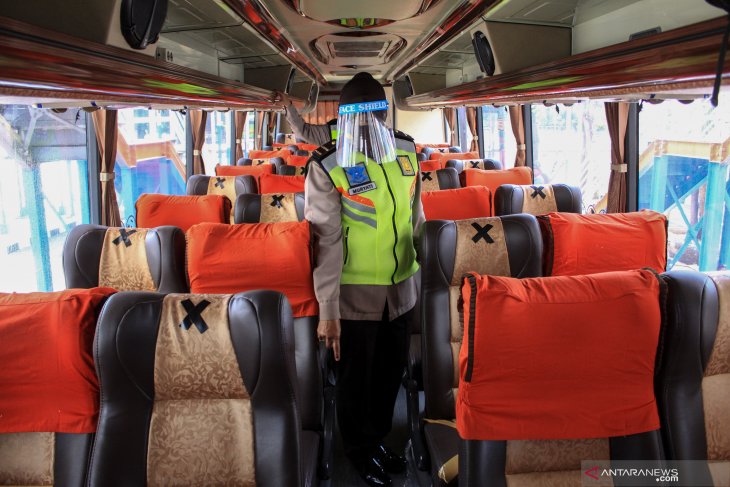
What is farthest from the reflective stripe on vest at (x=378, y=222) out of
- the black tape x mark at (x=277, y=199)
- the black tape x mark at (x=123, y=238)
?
the black tape x mark at (x=277, y=199)

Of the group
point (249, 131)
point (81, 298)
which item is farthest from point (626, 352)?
point (249, 131)

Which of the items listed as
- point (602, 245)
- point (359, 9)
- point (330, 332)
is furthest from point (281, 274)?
point (359, 9)

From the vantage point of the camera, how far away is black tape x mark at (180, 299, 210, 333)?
1.61m

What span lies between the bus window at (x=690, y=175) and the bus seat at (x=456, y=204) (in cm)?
155

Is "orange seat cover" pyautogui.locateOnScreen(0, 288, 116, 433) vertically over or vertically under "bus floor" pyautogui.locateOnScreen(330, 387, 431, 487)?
over

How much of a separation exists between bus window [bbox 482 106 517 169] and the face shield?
246 inches

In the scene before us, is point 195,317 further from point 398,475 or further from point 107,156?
point 107,156

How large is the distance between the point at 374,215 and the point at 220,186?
3.51 m

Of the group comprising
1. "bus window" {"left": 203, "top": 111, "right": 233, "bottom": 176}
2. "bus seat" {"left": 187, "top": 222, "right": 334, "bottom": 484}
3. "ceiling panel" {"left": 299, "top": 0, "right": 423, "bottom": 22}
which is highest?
"ceiling panel" {"left": 299, "top": 0, "right": 423, "bottom": 22}

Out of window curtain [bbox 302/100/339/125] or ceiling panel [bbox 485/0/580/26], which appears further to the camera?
window curtain [bbox 302/100/339/125]

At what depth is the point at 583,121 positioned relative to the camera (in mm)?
5715

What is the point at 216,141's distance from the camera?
973 cm

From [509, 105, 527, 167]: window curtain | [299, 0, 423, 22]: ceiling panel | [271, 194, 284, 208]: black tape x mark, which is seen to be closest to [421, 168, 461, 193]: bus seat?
[299, 0, 423, 22]: ceiling panel

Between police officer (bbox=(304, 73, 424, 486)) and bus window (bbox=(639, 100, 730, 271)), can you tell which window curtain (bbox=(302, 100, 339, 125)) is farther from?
police officer (bbox=(304, 73, 424, 486))
